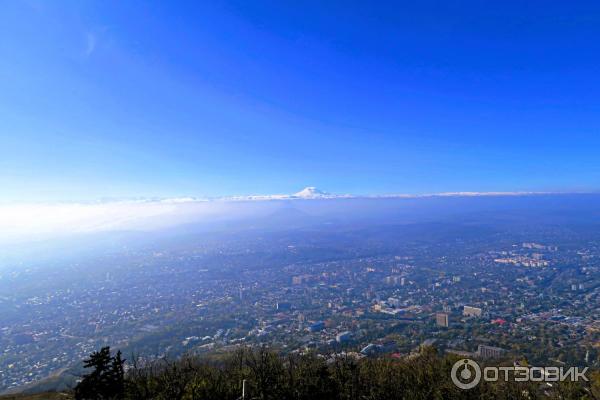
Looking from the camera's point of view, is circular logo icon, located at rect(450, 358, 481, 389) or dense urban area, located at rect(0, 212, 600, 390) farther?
dense urban area, located at rect(0, 212, 600, 390)

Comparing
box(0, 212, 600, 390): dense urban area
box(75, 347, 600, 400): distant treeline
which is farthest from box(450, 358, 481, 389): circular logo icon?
box(0, 212, 600, 390): dense urban area

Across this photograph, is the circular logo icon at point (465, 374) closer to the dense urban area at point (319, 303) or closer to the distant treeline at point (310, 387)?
the distant treeline at point (310, 387)

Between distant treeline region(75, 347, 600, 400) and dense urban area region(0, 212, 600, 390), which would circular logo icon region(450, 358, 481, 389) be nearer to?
distant treeline region(75, 347, 600, 400)

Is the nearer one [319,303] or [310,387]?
[310,387]

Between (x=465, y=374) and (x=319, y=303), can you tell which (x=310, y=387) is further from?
(x=319, y=303)

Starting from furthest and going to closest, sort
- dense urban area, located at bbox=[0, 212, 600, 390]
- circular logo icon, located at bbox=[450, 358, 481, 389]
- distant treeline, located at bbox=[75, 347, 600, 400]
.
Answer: dense urban area, located at bbox=[0, 212, 600, 390], circular logo icon, located at bbox=[450, 358, 481, 389], distant treeline, located at bbox=[75, 347, 600, 400]

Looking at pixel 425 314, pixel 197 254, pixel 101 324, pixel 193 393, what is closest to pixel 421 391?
pixel 193 393

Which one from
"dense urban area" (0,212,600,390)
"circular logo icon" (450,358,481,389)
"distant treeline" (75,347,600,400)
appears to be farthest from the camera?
"dense urban area" (0,212,600,390)

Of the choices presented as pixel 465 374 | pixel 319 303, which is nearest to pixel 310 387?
pixel 465 374

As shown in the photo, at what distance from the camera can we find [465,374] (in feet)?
37.0

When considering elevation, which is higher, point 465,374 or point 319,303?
point 465,374

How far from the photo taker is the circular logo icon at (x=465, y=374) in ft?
34.8

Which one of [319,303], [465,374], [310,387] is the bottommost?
[319,303]

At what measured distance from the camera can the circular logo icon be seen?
1061 cm
